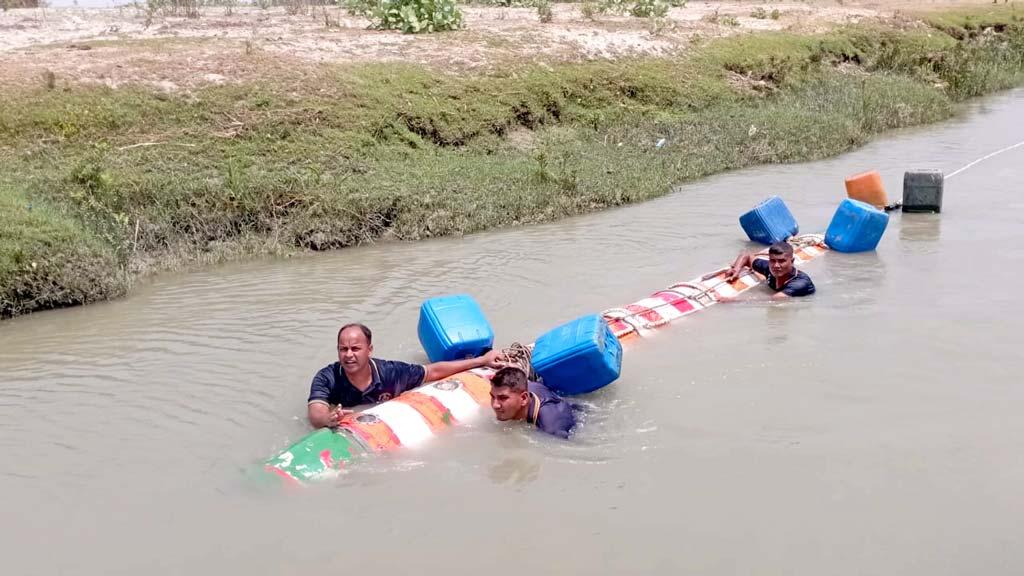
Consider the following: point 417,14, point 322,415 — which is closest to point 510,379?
point 322,415

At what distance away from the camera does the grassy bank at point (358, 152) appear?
948 centimetres

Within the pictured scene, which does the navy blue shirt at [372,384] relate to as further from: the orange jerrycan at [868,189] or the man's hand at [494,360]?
the orange jerrycan at [868,189]

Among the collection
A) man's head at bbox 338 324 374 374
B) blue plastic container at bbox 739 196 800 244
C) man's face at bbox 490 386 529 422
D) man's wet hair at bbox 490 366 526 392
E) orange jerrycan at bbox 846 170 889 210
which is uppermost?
orange jerrycan at bbox 846 170 889 210

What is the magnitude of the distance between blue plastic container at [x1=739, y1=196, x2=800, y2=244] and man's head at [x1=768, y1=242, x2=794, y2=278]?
1.48m

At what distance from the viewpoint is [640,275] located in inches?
357

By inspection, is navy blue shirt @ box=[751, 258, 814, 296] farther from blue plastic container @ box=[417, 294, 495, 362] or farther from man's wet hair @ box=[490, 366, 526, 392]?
man's wet hair @ box=[490, 366, 526, 392]

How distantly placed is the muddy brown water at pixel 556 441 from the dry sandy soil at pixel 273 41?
4.36 metres

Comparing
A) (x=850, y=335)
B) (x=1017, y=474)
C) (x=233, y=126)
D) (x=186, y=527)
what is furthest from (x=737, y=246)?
(x=186, y=527)

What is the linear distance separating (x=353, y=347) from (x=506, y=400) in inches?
37.3

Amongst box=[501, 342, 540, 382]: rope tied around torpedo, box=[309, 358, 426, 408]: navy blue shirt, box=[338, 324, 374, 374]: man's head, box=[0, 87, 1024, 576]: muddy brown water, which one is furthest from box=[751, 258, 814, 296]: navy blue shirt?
box=[338, 324, 374, 374]: man's head

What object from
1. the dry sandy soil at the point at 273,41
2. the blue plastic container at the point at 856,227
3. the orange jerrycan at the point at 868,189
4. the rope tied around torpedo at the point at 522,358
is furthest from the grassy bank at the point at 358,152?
the rope tied around torpedo at the point at 522,358

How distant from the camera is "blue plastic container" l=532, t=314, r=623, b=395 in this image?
591cm

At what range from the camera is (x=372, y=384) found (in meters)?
6.02

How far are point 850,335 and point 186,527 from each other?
476cm
